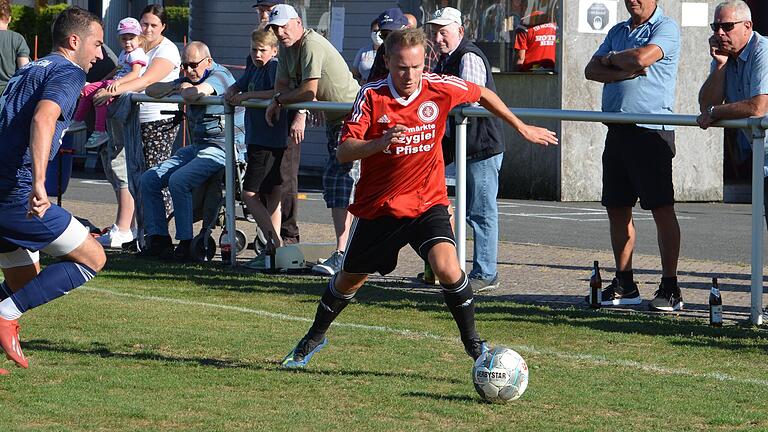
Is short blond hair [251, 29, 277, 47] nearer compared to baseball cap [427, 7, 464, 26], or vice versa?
baseball cap [427, 7, 464, 26]

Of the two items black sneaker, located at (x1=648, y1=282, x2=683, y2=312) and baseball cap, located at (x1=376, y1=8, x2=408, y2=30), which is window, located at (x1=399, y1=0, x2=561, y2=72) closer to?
baseball cap, located at (x1=376, y1=8, x2=408, y2=30)

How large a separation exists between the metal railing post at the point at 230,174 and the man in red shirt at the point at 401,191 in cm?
454

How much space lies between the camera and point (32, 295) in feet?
24.3

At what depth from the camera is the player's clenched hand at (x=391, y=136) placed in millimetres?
6973

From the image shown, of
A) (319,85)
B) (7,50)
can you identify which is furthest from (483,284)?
(7,50)

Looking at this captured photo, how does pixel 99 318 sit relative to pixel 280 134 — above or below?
below

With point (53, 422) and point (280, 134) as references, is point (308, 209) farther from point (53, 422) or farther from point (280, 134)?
point (53, 422)

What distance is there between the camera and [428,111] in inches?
295

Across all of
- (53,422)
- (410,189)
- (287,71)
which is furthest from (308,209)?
(53,422)

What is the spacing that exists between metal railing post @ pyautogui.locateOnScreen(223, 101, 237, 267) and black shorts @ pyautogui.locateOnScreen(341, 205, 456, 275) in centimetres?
467

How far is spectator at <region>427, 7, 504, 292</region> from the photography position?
10.6 meters

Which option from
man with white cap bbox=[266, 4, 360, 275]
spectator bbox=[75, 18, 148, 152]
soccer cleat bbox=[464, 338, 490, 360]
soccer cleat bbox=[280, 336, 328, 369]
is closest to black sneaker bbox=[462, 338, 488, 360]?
soccer cleat bbox=[464, 338, 490, 360]

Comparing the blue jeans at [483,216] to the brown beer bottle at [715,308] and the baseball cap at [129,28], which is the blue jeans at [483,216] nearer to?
the brown beer bottle at [715,308]

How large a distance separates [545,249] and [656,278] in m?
2.12
